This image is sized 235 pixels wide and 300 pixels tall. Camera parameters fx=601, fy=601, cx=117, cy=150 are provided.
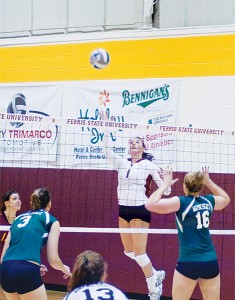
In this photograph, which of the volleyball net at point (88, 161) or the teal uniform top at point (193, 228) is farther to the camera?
the volleyball net at point (88, 161)

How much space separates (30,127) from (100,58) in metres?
1.67

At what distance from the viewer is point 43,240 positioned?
5719mm

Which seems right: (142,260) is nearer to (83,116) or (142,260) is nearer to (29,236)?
(29,236)

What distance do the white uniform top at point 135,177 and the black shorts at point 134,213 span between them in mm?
60

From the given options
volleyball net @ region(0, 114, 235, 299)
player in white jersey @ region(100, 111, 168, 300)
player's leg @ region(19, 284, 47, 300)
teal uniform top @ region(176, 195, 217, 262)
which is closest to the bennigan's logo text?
volleyball net @ region(0, 114, 235, 299)

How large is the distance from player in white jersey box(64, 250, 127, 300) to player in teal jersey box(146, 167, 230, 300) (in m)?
2.00

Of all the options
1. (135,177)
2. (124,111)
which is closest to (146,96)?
(124,111)

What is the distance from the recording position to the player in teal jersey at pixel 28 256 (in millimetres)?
5363

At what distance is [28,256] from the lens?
547cm

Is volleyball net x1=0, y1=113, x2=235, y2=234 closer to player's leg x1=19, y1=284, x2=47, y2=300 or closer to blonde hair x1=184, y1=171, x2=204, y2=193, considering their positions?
blonde hair x1=184, y1=171, x2=204, y2=193

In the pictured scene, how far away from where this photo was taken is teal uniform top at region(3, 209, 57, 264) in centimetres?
550

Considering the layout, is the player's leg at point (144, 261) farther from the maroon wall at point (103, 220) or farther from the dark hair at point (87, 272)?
the dark hair at point (87, 272)

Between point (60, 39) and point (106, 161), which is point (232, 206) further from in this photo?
point (60, 39)

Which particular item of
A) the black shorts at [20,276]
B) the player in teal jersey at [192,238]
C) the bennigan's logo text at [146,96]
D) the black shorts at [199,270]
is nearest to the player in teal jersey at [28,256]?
the black shorts at [20,276]
